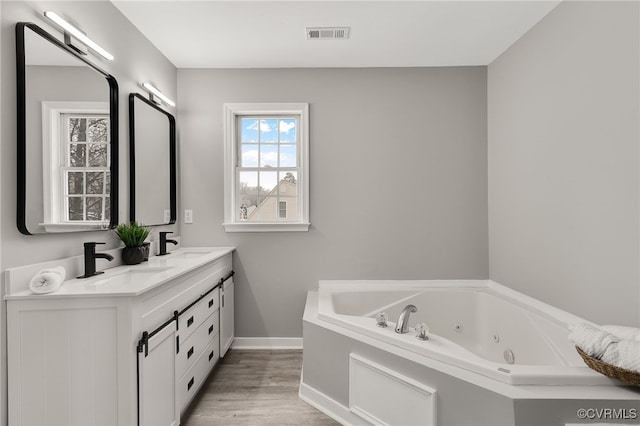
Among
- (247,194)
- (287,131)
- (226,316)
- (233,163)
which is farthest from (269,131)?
(226,316)

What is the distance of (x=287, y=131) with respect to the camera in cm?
303

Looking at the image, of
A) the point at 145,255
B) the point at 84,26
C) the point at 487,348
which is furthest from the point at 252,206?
the point at 487,348

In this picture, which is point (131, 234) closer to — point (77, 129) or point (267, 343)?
point (77, 129)

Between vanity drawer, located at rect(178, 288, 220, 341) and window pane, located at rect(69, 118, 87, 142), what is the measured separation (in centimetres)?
110

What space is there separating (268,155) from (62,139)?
1.66 m

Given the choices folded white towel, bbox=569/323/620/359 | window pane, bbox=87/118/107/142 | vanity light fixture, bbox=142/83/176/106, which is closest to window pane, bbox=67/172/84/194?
window pane, bbox=87/118/107/142

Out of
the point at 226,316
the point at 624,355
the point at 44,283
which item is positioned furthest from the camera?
the point at 226,316

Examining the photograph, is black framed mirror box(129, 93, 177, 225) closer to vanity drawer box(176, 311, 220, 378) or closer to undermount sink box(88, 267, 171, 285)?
undermount sink box(88, 267, 171, 285)

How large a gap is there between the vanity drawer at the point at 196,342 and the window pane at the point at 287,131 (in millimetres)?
1627

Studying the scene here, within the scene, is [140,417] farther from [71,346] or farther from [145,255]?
[145,255]

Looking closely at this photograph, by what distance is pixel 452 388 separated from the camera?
1440mm

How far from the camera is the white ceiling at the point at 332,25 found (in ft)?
6.77

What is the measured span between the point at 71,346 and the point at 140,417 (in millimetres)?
432

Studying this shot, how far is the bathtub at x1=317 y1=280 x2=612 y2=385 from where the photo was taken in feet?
4.54
